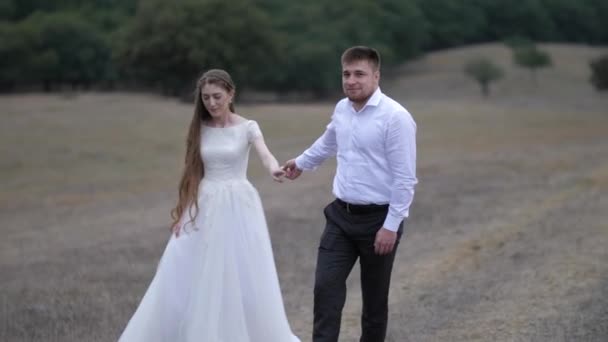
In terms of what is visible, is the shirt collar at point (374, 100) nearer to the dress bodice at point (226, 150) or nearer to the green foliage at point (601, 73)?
the dress bodice at point (226, 150)

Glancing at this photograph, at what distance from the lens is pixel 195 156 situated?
5.83m

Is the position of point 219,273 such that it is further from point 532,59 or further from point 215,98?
point 532,59

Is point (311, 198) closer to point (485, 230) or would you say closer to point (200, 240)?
point (485, 230)

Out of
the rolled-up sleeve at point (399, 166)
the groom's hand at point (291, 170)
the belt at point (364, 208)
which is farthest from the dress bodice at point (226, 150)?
the rolled-up sleeve at point (399, 166)

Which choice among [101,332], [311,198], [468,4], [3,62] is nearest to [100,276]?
[101,332]

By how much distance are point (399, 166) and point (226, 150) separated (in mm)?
1241

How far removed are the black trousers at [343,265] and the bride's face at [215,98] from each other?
956 millimetres

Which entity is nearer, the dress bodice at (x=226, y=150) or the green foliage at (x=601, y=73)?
the dress bodice at (x=226, y=150)

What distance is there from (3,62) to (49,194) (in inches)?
1969

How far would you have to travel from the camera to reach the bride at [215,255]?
566 cm

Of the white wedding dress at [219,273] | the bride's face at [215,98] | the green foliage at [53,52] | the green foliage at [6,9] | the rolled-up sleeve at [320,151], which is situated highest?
the bride's face at [215,98]

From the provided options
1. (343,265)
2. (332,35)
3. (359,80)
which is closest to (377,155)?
(359,80)

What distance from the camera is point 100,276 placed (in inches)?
377

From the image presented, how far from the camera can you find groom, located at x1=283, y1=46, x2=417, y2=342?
520cm
